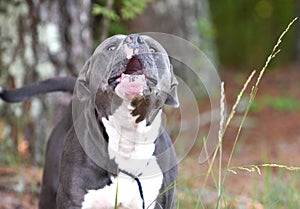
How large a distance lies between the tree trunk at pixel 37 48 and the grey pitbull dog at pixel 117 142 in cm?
168

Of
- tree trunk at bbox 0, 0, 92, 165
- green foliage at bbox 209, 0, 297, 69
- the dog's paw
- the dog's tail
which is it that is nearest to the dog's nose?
the dog's paw

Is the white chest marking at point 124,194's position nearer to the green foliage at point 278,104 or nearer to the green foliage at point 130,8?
the green foliage at point 130,8

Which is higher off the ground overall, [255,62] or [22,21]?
[22,21]

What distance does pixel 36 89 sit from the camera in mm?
4383

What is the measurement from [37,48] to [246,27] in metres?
9.49

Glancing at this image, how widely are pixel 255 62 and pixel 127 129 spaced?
10.6 m

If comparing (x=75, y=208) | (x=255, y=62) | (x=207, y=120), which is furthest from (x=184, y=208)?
(x=255, y=62)

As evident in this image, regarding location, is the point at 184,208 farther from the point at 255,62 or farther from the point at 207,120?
the point at 255,62

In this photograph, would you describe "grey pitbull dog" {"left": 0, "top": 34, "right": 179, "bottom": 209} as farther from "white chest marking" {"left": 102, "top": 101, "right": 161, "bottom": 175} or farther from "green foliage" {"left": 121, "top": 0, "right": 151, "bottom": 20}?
"green foliage" {"left": 121, "top": 0, "right": 151, "bottom": 20}

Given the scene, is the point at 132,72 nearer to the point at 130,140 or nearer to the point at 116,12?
the point at 130,140

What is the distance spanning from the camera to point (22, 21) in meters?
5.32

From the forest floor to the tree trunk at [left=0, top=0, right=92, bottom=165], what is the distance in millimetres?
372

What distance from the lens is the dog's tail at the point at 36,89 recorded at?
14.2ft

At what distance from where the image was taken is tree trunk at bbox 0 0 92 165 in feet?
17.3
